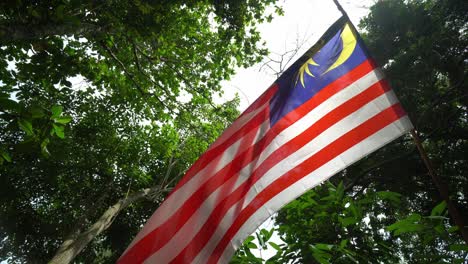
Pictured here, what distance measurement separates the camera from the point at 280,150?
2686 millimetres

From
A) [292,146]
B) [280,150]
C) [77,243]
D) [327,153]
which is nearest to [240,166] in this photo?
[280,150]

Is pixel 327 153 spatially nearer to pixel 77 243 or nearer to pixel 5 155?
pixel 5 155

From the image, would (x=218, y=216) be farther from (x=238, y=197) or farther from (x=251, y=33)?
(x=251, y=33)

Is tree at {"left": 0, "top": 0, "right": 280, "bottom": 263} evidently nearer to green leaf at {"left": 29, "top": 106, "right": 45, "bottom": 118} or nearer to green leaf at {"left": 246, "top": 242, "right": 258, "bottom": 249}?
green leaf at {"left": 29, "top": 106, "right": 45, "bottom": 118}

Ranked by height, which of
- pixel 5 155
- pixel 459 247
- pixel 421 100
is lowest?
pixel 421 100

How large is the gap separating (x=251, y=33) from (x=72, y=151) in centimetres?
996

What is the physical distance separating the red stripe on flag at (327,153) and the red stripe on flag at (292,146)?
14cm

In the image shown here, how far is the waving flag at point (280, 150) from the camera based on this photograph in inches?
96.8

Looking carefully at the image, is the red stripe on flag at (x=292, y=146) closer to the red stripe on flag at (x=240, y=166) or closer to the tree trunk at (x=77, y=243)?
the red stripe on flag at (x=240, y=166)

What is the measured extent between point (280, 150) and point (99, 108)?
12422mm

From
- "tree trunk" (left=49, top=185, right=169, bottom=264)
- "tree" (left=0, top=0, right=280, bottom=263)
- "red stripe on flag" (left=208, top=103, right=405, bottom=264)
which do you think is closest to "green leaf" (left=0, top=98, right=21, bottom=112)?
"tree" (left=0, top=0, right=280, bottom=263)

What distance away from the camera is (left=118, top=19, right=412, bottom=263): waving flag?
246cm

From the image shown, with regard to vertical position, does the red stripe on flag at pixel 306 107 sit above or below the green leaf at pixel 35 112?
below

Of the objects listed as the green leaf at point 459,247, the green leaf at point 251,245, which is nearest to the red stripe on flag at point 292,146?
the green leaf at point 251,245
